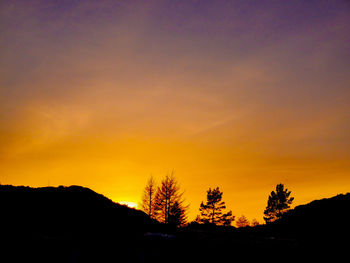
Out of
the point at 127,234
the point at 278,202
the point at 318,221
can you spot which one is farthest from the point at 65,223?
the point at 278,202

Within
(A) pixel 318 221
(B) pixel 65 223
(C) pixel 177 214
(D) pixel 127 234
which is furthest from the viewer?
(C) pixel 177 214

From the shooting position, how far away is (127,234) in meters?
16.7

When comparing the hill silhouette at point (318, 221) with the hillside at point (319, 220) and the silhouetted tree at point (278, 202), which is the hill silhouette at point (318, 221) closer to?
the hillside at point (319, 220)

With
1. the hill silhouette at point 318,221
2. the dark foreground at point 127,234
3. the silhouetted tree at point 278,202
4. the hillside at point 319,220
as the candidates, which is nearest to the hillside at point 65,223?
the dark foreground at point 127,234

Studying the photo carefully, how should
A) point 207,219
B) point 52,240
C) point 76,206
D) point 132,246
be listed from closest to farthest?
point 52,240 → point 132,246 → point 76,206 → point 207,219

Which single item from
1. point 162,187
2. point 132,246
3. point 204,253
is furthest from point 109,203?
point 162,187

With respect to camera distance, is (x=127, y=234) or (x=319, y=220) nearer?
(x=127, y=234)

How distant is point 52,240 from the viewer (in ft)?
44.4

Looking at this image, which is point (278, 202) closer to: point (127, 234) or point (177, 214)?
point (177, 214)

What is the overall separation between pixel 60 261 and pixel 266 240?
10.1 m

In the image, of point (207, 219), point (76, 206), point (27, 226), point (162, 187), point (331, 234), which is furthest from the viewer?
point (207, 219)

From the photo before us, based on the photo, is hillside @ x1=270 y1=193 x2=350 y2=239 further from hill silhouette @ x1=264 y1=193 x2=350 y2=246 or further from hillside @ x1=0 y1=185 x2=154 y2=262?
hillside @ x1=0 y1=185 x2=154 y2=262

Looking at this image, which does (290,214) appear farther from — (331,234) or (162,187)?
(162,187)

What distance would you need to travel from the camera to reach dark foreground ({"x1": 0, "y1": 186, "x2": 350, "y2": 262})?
14023 millimetres
